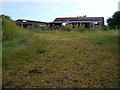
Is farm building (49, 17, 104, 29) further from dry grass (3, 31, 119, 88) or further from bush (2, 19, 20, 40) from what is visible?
dry grass (3, 31, 119, 88)

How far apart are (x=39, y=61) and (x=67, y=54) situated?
3.11 feet

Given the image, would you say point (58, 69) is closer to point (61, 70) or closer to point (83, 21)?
point (61, 70)

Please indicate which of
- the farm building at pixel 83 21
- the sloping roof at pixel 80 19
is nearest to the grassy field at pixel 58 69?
the farm building at pixel 83 21

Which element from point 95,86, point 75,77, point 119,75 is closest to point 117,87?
point 95,86

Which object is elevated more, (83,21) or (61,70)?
(83,21)

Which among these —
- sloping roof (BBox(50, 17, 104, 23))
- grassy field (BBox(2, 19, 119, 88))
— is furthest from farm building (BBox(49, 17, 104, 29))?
grassy field (BBox(2, 19, 119, 88))

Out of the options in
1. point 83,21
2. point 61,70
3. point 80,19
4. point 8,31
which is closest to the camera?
point 61,70

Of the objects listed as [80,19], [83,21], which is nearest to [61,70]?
[83,21]

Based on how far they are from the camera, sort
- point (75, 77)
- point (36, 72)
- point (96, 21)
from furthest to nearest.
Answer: point (96, 21), point (36, 72), point (75, 77)

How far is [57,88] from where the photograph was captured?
2635 mm

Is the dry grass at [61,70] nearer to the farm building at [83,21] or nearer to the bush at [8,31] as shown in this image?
the bush at [8,31]

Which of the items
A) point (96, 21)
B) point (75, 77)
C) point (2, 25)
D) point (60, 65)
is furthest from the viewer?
point (96, 21)

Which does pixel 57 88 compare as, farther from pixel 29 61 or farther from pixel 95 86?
pixel 29 61

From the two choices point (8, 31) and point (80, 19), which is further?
point (80, 19)
